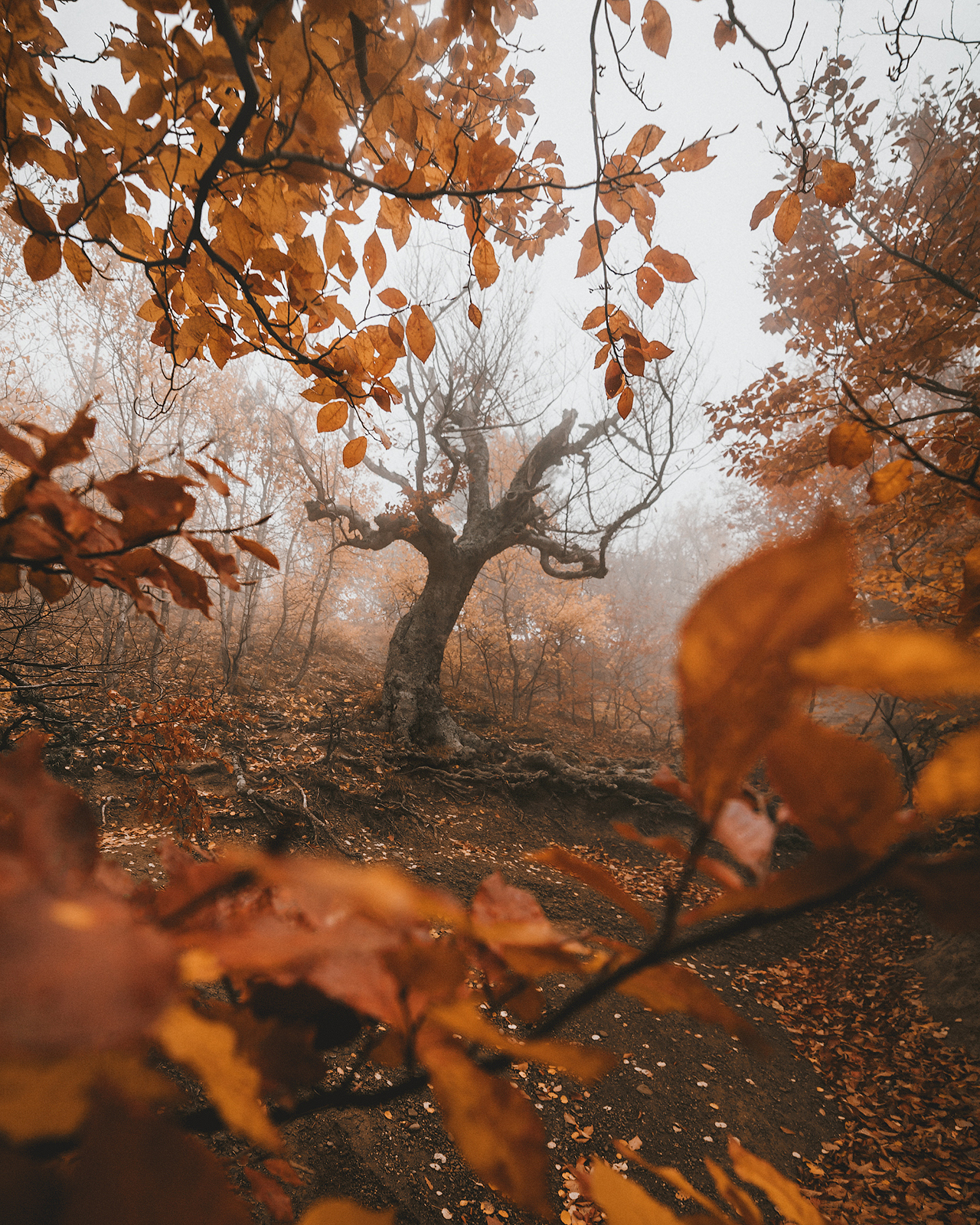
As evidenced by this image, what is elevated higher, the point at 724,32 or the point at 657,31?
the point at 724,32

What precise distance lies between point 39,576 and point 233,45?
0.91m

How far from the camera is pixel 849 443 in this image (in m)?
0.87

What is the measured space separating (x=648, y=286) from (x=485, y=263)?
1.27ft

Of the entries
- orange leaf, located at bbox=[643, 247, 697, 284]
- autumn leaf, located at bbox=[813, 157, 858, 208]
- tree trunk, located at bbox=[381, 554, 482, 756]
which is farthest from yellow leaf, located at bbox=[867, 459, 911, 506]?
tree trunk, located at bbox=[381, 554, 482, 756]

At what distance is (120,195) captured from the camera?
1028mm

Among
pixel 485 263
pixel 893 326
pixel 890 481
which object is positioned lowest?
pixel 890 481

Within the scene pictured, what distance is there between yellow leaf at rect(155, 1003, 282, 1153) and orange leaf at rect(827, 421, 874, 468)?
1.05m

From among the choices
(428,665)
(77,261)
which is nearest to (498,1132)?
(77,261)

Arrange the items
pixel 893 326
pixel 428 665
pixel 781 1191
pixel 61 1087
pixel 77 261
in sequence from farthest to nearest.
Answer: pixel 428 665 < pixel 893 326 < pixel 77 261 < pixel 781 1191 < pixel 61 1087

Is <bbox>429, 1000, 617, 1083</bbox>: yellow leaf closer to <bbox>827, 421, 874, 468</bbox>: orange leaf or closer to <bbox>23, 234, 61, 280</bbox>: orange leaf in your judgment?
<bbox>827, 421, 874, 468</bbox>: orange leaf

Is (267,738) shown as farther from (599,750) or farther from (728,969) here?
(599,750)

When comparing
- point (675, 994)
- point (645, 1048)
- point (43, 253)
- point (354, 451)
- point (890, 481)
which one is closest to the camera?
point (675, 994)

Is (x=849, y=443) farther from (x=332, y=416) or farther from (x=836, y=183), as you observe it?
(x=332, y=416)

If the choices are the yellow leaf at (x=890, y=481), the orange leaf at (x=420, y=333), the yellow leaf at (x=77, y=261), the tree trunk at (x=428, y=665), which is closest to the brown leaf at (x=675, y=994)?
the yellow leaf at (x=890, y=481)
